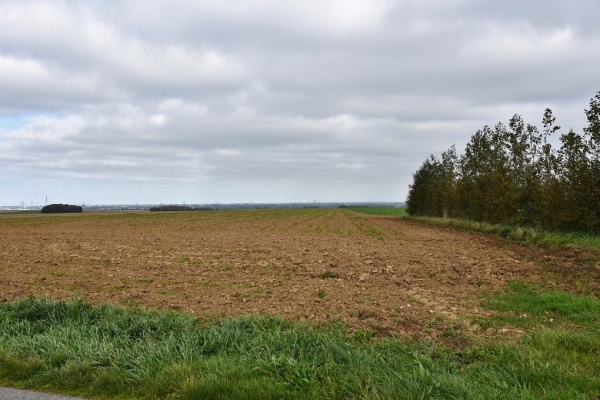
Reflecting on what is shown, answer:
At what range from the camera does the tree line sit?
75.8ft

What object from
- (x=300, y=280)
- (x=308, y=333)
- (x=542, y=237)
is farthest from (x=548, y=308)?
(x=542, y=237)

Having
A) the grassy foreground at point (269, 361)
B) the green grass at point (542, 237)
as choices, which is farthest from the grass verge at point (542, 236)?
the grassy foreground at point (269, 361)

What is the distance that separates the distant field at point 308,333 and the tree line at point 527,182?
1170cm

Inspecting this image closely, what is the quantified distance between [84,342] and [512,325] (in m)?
7.16

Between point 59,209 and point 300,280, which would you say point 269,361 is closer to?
point 300,280

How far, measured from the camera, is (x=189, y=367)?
15.8 feet

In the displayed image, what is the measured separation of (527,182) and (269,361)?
30.8 metres

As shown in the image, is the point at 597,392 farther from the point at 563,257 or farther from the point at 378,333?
the point at 563,257

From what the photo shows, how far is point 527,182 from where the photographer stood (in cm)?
3012

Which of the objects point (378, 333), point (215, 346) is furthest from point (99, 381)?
point (378, 333)

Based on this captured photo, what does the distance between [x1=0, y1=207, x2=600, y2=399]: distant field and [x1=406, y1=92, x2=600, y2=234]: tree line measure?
38.4 feet

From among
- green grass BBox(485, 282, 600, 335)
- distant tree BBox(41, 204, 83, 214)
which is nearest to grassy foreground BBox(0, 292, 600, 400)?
green grass BBox(485, 282, 600, 335)

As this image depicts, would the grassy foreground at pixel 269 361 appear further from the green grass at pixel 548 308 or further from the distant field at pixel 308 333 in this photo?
the green grass at pixel 548 308

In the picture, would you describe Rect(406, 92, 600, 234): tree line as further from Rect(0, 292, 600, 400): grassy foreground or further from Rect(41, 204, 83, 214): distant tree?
Rect(41, 204, 83, 214): distant tree
